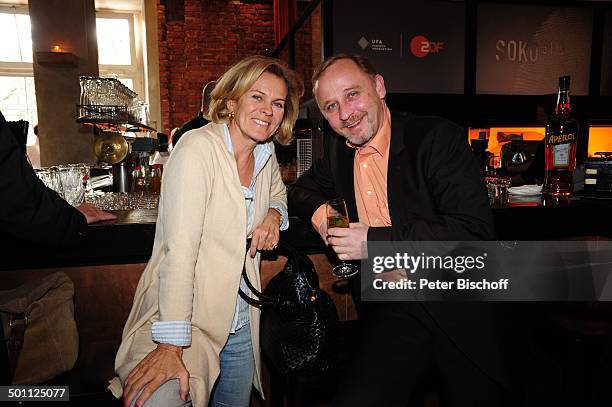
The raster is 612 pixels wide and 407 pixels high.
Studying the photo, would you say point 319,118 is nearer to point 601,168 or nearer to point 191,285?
point 601,168

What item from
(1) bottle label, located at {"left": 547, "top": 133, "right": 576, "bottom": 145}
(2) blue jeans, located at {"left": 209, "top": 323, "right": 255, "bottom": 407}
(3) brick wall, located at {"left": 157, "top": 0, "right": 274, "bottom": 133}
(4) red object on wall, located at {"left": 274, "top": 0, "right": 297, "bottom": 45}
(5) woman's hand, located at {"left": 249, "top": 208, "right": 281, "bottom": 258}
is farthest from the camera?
(3) brick wall, located at {"left": 157, "top": 0, "right": 274, "bottom": 133}

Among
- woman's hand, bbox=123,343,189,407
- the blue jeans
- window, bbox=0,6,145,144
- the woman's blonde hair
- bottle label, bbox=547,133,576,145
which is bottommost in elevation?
the blue jeans

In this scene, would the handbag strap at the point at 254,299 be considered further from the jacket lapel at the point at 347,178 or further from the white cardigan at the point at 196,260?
the jacket lapel at the point at 347,178

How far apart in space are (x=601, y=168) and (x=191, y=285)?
2056 millimetres

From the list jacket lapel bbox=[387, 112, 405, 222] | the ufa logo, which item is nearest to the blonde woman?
jacket lapel bbox=[387, 112, 405, 222]

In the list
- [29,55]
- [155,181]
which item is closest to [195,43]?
[29,55]

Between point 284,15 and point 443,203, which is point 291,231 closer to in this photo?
point 443,203

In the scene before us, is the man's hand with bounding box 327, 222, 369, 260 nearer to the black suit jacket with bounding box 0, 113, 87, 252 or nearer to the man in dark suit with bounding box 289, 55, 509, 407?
the man in dark suit with bounding box 289, 55, 509, 407

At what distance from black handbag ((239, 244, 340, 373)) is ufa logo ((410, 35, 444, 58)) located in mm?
2725

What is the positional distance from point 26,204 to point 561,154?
7.70ft

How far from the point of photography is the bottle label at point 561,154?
2221 mm

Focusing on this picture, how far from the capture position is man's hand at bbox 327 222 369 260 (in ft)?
4.90

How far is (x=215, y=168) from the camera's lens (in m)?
1.44

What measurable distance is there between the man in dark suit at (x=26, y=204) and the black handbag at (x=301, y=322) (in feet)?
2.01
